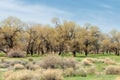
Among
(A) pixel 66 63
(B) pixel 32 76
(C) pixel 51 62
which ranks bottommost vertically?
(B) pixel 32 76

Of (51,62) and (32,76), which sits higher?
(51,62)

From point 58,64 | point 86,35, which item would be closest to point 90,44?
point 86,35

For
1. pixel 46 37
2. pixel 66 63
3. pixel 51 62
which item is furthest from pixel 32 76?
pixel 46 37

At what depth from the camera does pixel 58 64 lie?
33.4 metres

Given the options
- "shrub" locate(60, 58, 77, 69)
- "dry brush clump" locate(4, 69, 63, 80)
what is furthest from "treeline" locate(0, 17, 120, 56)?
"dry brush clump" locate(4, 69, 63, 80)

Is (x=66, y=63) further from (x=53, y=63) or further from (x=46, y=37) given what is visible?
(x=46, y=37)

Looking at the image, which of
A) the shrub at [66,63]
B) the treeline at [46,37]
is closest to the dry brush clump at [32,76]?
the shrub at [66,63]

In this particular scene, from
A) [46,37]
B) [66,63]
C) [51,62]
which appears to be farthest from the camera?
[46,37]

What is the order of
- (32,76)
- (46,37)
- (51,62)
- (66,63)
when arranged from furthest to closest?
(46,37), (66,63), (51,62), (32,76)

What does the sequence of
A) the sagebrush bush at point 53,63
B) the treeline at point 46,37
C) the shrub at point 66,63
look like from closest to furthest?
1. the sagebrush bush at point 53,63
2. the shrub at point 66,63
3. the treeline at point 46,37

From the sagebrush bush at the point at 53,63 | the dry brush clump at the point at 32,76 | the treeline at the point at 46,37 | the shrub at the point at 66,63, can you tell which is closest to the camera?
the dry brush clump at the point at 32,76

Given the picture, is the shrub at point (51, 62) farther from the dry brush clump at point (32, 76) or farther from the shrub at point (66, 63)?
the dry brush clump at point (32, 76)

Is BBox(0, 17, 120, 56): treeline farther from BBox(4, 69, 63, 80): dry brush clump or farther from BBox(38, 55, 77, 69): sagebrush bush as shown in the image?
BBox(4, 69, 63, 80): dry brush clump

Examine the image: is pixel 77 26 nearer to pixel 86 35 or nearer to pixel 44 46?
pixel 86 35
